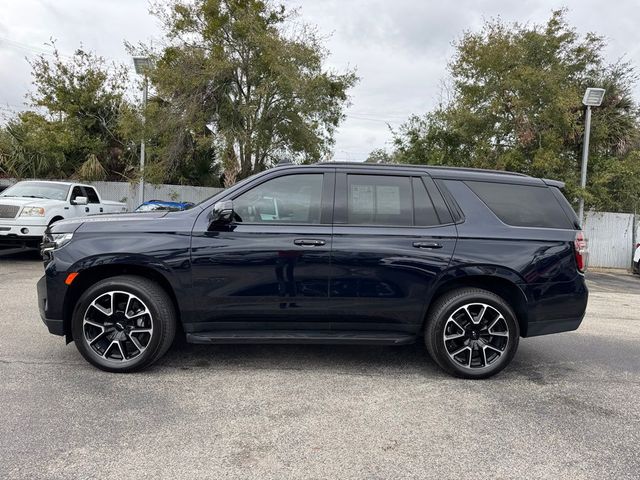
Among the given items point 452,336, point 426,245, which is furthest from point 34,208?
point 452,336

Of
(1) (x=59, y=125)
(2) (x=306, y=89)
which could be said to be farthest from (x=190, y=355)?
(1) (x=59, y=125)

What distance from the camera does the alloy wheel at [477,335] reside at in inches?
161

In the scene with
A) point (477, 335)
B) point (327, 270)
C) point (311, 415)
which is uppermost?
point (327, 270)

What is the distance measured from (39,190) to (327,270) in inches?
396

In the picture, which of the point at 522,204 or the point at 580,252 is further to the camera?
the point at 522,204

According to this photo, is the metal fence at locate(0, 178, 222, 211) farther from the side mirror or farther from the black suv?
the side mirror

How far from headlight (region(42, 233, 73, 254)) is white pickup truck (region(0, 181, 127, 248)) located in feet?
22.4

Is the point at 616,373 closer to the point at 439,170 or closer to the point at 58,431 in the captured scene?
the point at 439,170

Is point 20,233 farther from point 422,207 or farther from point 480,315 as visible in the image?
point 480,315

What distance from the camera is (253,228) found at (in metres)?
4.00

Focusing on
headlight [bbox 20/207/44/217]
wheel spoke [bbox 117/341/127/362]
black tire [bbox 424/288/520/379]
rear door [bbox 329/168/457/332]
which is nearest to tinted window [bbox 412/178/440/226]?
rear door [bbox 329/168/457/332]

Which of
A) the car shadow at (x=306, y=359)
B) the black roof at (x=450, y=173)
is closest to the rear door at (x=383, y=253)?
the black roof at (x=450, y=173)

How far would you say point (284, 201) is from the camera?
4.15 metres

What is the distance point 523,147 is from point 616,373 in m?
10.7
